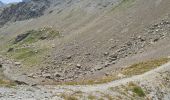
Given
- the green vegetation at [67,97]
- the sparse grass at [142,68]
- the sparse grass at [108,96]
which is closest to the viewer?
the green vegetation at [67,97]

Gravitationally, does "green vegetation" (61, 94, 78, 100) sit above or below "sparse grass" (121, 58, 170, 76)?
above

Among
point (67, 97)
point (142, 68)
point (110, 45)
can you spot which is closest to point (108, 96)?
point (67, 97)

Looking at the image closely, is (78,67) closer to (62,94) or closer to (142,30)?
(142,30)

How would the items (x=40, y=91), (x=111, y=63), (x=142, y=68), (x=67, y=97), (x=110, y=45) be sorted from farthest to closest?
(x=110, y=45) → (x=111, y=63) → (x=142, y=68) → (x=40, y=91) → (x=67, y=97)

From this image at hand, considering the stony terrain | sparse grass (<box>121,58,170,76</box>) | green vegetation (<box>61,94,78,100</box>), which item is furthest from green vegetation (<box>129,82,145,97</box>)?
sparse grass (<box>121,58,170,76</box>)

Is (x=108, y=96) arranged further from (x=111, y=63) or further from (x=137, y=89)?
(x=111, y=63)

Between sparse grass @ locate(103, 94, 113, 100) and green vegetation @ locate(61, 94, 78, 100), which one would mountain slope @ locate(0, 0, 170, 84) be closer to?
sparse grass @ locate(103, 94, 113, 100)

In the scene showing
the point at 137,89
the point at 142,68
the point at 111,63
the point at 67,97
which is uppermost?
the point at 67,97

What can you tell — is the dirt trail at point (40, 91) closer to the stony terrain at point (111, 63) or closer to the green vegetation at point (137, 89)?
the stony terrain at point (111, 63)

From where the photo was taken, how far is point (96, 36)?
180 metres

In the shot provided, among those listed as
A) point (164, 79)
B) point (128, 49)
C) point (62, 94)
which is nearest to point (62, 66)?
point (128, 49)

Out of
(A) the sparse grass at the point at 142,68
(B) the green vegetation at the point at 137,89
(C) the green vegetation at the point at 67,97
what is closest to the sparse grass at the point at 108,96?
(C) the green vegetation at the point at 67,97

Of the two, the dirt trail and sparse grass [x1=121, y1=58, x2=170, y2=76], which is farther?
sparse grass [x1=121, y1=58, x2=170, y2=76]

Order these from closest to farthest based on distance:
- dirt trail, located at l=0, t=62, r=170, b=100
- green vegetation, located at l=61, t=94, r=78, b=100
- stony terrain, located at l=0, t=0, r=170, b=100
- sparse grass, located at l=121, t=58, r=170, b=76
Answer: dirt trail, located at l=0, t=62, r=170, b=100 → green vegetation, located at l=61, t=94, r=78, b=100 → stony terrain, located at l=0, t=0, r=170, b=100 → sparse grass, located at l=121, t=58, r=170, b=76
